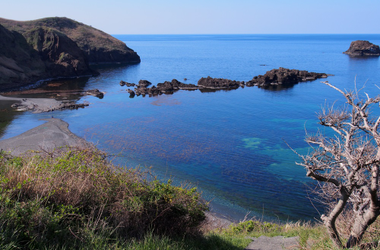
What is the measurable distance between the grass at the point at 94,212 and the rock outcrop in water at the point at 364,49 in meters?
122

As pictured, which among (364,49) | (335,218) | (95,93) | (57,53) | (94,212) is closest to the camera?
(335,218)

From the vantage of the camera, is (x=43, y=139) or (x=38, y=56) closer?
(x=43, y=139)

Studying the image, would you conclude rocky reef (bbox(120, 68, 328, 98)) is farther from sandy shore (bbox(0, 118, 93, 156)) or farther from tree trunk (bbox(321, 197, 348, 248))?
tree trunk (bbox(321, 197, 348, 248))

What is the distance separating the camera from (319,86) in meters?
58.9

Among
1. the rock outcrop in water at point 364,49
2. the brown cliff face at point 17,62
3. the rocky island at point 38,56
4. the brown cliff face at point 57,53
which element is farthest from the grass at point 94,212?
the rock outcrop in water at point 364,49

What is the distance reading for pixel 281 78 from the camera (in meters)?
63.1

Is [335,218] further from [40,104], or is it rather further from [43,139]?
[40,104]

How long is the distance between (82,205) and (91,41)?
4082 inches

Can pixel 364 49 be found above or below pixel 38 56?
above

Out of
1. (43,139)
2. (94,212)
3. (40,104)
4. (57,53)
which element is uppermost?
(57,53)

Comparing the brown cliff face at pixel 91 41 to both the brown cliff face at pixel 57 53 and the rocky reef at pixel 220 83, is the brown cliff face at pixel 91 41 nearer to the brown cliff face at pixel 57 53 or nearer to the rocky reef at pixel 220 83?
the brown cliff face at pixel 57 53

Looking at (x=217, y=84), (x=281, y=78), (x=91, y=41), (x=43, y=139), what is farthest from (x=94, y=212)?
(x=91, y=41)

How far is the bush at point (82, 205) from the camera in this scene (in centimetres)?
714

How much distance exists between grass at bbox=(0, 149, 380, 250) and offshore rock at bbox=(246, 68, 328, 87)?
53427 millimetres
